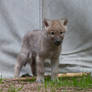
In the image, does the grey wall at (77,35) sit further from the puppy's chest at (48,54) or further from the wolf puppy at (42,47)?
the puppy's chest at (48,54)

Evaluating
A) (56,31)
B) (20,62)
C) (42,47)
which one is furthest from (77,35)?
(56,31)

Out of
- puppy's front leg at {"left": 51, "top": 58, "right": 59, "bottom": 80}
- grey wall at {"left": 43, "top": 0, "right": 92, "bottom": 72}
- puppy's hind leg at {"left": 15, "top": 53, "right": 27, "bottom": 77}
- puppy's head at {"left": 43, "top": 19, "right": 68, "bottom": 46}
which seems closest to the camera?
puppy's head at {"left": 43, "top": 19, "right": 68, "bottom": 46}

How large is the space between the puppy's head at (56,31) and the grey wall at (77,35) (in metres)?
1.52

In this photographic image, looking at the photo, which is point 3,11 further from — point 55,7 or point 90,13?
point 90,13

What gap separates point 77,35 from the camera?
8.67 metres

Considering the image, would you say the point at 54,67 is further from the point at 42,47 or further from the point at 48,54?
the point at 42,47

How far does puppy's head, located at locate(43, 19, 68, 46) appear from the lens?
271 inches

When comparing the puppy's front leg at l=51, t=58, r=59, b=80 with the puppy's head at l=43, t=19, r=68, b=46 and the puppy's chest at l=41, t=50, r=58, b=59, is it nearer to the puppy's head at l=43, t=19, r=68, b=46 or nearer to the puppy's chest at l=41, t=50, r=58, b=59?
the puppy's chest at l=41, t=50, r=58, b=59

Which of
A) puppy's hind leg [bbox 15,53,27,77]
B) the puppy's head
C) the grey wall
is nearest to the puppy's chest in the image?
the puppy's head

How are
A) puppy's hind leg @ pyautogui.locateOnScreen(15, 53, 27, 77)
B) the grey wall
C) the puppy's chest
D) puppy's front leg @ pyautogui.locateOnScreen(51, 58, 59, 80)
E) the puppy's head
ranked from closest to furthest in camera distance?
the puppy's head → the puppy's chest → puppy's front leg @ pyautogui.locateOnScreen(51, 58, 59, 80) → puppy's hind leg @ pyautogui.locateOnScreen(15, 53, 27, 77) → the grey wall

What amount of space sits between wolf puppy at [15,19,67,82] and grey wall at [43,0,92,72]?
87cm

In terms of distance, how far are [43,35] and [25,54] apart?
87cm

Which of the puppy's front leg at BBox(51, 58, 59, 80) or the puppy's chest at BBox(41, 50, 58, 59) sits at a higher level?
the puppy's chest at BBox(41, 50, 58, 59)

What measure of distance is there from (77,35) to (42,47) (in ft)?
5.14
